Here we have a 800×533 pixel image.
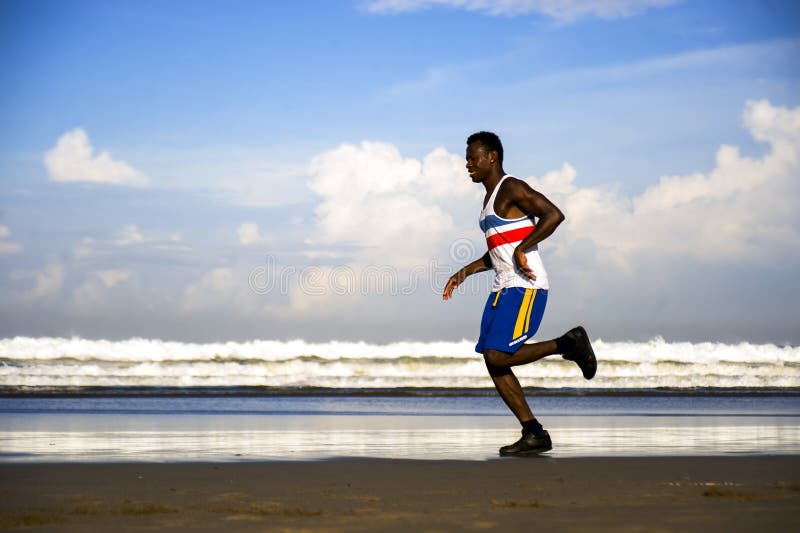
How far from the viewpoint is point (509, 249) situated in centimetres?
636

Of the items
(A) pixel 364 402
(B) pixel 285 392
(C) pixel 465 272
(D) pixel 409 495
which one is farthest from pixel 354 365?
(D) pixel 409 495

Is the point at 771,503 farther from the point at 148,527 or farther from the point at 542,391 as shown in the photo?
the point at 542,391

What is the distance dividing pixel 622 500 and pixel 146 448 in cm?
384

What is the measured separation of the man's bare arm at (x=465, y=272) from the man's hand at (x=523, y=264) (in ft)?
1.76

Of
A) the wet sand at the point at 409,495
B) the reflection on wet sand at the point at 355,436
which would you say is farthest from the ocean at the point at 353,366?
the wet sand at the point at 409,495

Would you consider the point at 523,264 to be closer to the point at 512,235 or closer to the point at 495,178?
the point at 512,235

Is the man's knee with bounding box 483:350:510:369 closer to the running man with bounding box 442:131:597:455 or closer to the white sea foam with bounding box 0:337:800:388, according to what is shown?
the running man with bounding box 442:131:597:455

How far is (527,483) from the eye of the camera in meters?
4.66

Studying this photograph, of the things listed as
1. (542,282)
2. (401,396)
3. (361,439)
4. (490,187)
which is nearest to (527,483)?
(542,282)

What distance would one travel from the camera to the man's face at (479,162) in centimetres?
657

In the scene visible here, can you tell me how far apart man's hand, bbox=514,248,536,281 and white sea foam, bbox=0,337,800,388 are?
13.0 meters

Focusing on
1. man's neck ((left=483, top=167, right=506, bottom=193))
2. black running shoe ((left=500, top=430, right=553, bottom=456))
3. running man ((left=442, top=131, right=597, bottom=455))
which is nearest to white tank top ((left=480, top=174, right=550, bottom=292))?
running man ((left=442, top=131, right=597, bottom=455))

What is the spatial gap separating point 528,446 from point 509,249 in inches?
53.3

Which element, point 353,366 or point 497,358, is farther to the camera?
point 353,366
